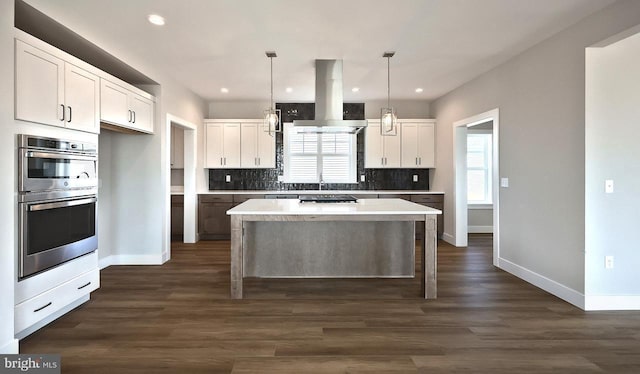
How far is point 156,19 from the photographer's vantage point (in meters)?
3.14

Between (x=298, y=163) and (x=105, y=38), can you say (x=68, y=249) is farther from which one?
(x=298, y=163)

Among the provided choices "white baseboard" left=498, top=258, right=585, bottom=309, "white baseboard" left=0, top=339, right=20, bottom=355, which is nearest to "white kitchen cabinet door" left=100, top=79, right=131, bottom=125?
"white baseboard" left=0, top=339, right=20, bottom=355

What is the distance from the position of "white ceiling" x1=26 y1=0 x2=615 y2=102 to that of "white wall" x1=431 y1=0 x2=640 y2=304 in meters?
0.19

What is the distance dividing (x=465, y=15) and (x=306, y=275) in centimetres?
301

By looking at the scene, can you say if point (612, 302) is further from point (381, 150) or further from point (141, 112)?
point (141, 112)

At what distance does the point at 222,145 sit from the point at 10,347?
4.73m

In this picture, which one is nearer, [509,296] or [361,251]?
[509,296]

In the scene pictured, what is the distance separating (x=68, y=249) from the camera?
2.99 metres

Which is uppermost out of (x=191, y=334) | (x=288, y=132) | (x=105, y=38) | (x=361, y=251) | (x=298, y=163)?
(x=105, y=38)

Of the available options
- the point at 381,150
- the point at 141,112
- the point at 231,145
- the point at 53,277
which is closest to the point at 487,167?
the point at 381,150

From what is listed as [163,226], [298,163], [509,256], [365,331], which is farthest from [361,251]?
[298,163]

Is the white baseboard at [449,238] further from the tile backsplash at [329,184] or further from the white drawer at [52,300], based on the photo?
the white drawer at [52,300]

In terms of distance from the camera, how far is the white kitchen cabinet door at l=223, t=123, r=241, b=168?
21.8 feet

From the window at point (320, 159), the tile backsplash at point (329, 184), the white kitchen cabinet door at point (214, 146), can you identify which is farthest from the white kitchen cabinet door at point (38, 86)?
the window at point (320, 159)
